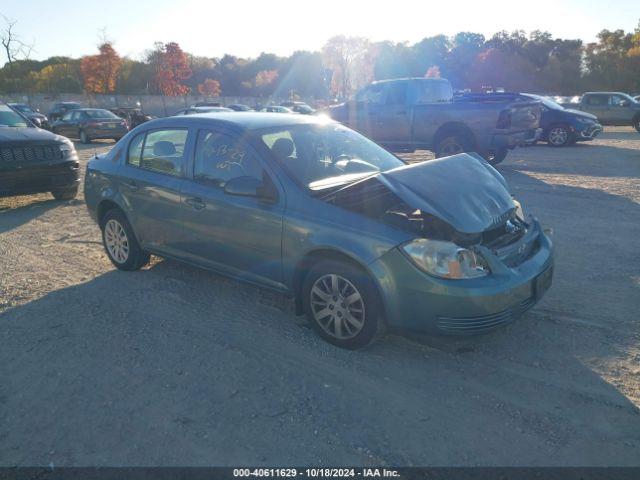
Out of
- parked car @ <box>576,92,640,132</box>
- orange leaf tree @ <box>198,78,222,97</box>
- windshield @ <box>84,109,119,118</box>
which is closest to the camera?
windshield @ <box>84,109,119,118</box>

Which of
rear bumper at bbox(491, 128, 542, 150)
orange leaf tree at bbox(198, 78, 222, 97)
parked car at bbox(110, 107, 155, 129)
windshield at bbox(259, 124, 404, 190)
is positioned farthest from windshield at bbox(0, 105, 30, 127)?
orange leaf tree at bbox(198, 78, 222, 97)

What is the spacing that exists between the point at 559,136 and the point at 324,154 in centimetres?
1509

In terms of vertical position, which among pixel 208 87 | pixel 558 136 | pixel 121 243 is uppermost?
pixel 208 87

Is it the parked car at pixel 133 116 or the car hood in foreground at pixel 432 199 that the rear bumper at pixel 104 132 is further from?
the car hood in foreground at pixel 432 199

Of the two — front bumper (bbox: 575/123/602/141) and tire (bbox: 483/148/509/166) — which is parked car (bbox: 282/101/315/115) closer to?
front bumper (bbox: 575/123/602/141)

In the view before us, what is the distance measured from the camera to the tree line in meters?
55.4

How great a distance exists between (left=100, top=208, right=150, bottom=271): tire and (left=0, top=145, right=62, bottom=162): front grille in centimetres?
377

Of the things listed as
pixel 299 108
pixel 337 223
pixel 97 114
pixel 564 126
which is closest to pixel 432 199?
pixel 337 223

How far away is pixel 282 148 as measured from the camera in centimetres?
432

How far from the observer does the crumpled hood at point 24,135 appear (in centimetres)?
845

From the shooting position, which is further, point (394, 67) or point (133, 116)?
point (394, 67)

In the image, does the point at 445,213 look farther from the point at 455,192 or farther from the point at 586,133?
the point at 586,133

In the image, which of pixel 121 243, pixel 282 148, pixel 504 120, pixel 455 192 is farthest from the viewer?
pixel 504 120

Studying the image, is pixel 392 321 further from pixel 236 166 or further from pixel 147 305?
pixel 147 305
